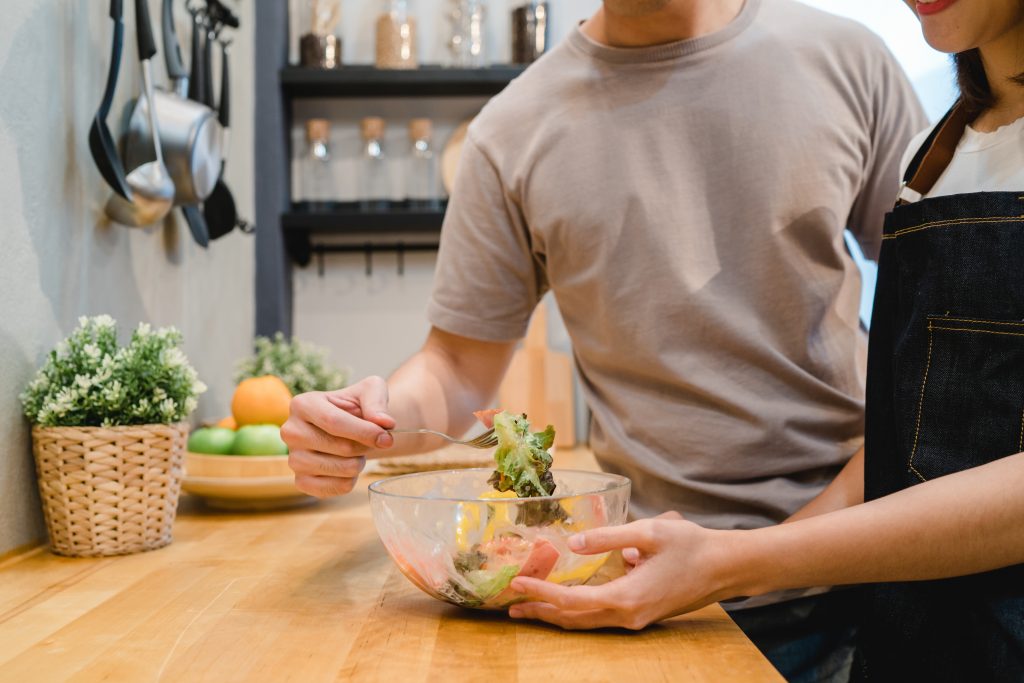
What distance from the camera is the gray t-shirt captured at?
1154 millimetres

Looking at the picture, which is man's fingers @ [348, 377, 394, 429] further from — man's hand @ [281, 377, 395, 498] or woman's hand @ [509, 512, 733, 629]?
woman's hand @ [509, 512, 733, 629]

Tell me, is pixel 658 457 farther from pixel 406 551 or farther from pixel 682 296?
pixel 406 551

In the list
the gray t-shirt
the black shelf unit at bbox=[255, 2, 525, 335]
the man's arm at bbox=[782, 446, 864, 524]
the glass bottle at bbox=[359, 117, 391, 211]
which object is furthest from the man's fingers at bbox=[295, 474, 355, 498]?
the glass bottle at bbox=[359, 117, 391, 211]

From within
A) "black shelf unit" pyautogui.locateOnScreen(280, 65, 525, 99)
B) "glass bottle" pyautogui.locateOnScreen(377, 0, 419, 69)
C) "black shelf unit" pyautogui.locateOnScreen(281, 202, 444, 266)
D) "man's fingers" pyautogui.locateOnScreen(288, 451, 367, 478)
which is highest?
"glass bottle" pyautogui.locateOnScreen(377, 0, 419, 69)

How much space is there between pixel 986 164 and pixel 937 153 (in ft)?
0.22

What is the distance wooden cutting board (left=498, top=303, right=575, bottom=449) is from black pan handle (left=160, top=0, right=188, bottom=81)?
121 cm

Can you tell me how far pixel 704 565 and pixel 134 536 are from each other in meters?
0.73

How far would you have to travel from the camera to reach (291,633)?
2.64ft

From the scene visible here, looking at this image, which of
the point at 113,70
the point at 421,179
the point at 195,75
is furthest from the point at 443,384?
the point at 421,179

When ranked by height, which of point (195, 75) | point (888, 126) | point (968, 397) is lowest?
point (968, 397)

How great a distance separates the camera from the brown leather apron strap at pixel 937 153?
968 mm

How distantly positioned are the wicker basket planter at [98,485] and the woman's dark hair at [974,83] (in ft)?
3.17

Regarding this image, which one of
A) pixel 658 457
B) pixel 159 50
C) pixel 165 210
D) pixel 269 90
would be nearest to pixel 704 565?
pixel 658 457

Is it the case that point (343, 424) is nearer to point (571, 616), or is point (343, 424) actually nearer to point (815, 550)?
point (571, 616)
